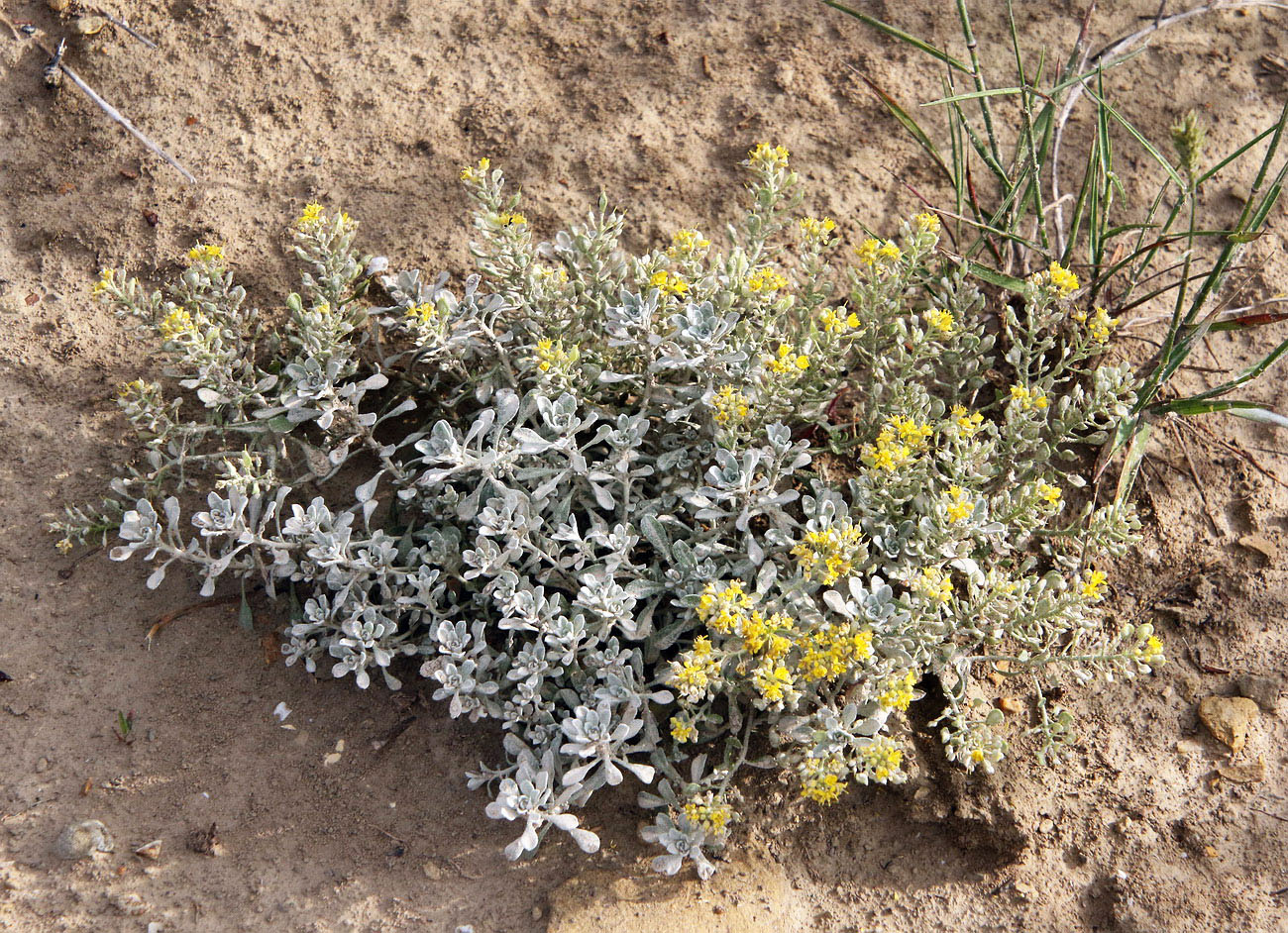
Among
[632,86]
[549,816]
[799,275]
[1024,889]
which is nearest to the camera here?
[549,816]

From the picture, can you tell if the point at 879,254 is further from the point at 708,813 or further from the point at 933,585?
the point at 708,813

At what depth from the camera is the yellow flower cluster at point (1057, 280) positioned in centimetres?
276

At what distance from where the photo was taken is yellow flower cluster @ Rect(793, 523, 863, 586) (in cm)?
241

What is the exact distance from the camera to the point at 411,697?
2947 mm

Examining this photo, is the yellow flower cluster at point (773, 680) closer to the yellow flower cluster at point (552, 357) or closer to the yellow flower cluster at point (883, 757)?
the yellow flower cluster at point (883, 757)

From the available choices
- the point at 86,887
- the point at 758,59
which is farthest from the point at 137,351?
the point at 758,59

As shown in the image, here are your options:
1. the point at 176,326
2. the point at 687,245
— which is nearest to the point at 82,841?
the point at 176,326

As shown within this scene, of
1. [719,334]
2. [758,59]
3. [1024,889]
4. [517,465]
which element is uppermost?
[758,59]

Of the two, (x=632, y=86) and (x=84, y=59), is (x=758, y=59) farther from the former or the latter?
(x=84, y=59)

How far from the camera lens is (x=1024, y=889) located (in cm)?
273

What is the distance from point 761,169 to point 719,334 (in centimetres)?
67

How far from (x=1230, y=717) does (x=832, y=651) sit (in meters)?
1.49

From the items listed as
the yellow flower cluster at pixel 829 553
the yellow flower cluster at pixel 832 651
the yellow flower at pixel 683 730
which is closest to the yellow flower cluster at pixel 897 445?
the yellow flower cluster at pixel 829 553

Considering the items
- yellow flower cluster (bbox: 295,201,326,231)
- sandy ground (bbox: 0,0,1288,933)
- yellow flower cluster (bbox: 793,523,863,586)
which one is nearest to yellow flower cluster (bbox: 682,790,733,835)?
sandy ground (bbox: 0,0,1288,933)
